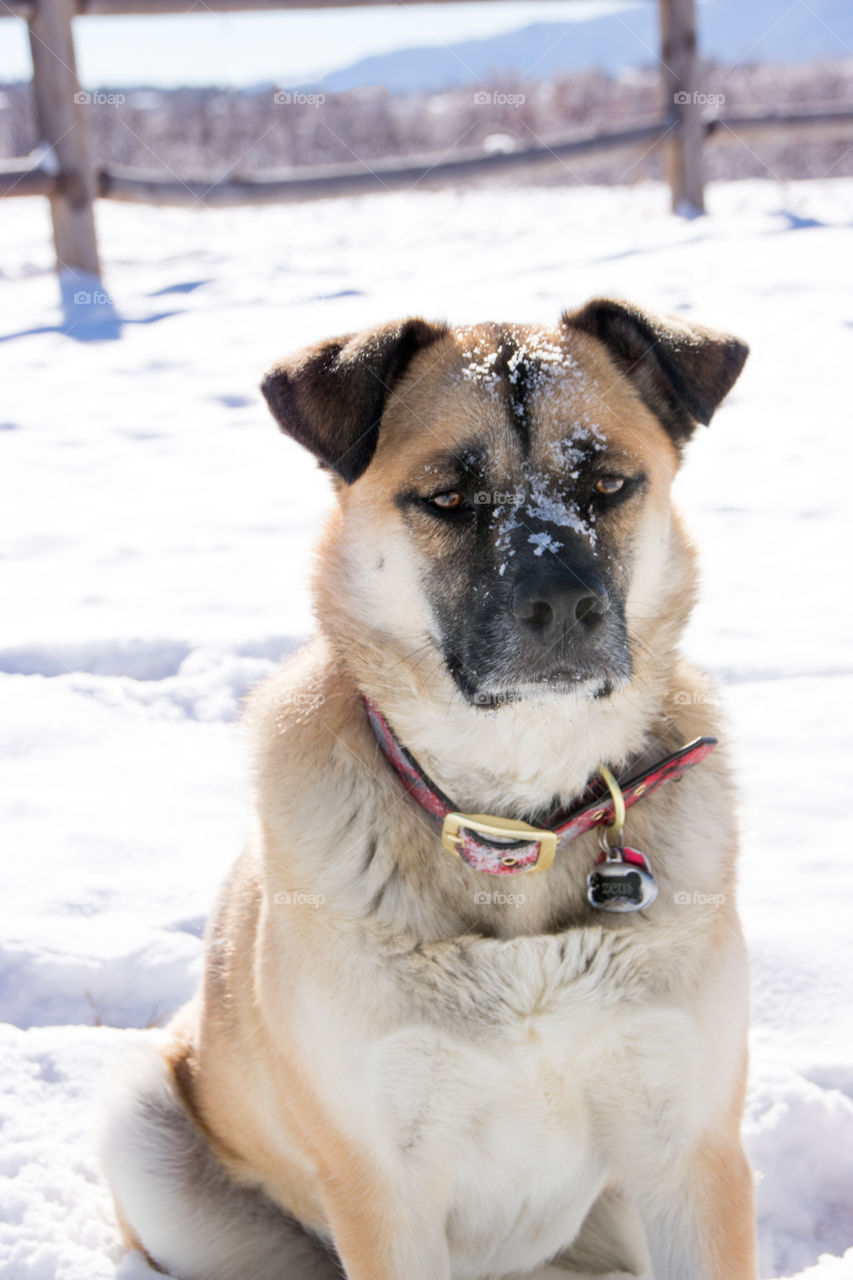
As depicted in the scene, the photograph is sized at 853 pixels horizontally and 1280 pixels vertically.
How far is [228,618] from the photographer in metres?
4.25

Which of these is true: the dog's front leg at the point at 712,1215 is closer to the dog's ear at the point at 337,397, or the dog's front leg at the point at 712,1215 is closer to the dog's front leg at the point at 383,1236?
the dog's front leg at the point at 383,1236

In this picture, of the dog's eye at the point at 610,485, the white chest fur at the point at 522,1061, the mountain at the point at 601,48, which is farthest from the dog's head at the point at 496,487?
the mountain at the point at 601,48

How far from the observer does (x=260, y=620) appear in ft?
13.9

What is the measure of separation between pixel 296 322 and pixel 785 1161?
6.04 meters

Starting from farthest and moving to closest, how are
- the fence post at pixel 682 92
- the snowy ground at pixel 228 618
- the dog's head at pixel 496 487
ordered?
the fence post at pixel 682 92
the snowy ground at pixel 228 618
the dog's head at pixel 496 487

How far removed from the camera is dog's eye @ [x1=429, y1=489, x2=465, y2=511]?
2008 millimetres

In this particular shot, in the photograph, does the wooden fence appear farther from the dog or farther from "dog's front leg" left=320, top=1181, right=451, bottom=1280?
"dog's front leg" left=320, top=1181, right=451, bottom=1280

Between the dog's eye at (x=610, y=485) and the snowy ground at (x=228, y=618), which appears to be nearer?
the dog's eye at (x=610, y=485)

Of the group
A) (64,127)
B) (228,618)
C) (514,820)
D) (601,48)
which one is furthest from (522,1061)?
(601,48)

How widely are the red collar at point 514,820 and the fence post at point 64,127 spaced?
6.68 metres

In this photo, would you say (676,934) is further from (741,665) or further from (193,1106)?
(741,665)

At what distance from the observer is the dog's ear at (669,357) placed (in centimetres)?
211

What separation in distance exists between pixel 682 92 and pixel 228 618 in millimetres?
6369

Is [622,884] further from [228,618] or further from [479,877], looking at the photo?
[228,618]
